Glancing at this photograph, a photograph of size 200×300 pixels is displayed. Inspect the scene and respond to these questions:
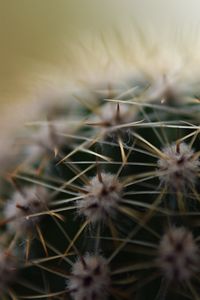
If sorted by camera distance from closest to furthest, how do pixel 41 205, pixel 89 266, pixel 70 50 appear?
pixel 89 266 → pixel 41 205 → pixel 70 50

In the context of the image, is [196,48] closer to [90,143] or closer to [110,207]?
[90,143]

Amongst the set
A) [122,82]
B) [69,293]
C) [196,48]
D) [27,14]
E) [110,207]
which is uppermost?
[27,14]

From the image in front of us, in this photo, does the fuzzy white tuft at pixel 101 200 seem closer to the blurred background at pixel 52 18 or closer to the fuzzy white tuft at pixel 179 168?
the fuzzy white tuft at pixel 179 168

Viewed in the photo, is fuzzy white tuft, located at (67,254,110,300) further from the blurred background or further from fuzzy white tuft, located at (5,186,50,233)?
the blurred background

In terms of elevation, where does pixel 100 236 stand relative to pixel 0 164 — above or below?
below

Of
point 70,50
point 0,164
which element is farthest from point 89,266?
point 70,50

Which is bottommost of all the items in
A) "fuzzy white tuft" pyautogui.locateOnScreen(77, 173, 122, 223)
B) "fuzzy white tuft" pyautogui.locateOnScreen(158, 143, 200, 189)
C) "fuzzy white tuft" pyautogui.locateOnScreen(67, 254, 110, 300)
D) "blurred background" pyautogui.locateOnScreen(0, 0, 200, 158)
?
"fuzzy white tuft" pyautogui.locateOnScreen(67, 254, 110, 300)

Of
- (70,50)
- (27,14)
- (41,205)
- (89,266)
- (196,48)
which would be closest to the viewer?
(89,266)

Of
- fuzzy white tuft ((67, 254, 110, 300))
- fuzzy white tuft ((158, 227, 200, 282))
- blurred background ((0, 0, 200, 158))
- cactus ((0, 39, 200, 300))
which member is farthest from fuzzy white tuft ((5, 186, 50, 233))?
blurred background ((0, 0, 200, 158))
